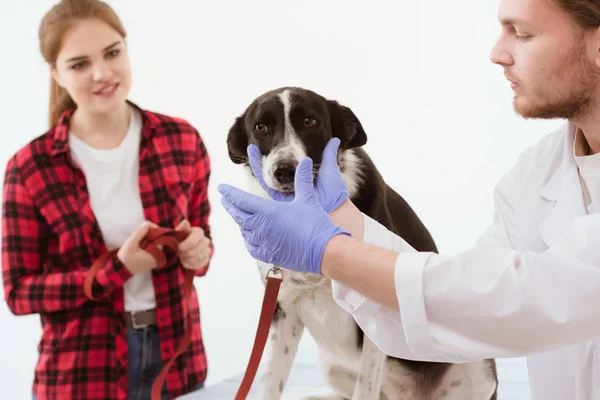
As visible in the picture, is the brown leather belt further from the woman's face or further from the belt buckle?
the woman's face

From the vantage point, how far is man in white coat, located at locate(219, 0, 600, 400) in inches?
41.3

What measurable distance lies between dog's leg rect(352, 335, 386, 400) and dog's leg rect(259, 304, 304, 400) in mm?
234

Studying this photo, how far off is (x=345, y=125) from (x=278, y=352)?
1.96 ft

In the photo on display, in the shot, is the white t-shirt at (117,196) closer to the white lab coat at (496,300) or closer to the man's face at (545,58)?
the white lab coat at (496,300)

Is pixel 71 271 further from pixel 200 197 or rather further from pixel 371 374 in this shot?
pixel 371 374

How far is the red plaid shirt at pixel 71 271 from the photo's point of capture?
7.28 ft

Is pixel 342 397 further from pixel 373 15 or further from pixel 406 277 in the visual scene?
pixel 373 15

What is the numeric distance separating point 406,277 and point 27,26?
11.2 feet

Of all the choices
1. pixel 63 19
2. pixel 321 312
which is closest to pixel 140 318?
pixel 321 312

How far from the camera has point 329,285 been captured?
5.12 feet

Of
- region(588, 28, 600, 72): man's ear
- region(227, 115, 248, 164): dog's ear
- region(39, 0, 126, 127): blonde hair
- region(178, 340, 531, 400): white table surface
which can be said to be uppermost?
region(39, 0, 126, 127): blonde hair

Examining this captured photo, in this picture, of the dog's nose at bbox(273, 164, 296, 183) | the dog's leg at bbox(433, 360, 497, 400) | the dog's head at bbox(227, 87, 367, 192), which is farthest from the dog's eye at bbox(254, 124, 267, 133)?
the dog's leg at bbox(433, 360, 497, 400)

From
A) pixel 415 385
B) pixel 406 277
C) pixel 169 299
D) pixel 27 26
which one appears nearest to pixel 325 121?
pixel 406 277

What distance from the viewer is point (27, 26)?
3787 mm
